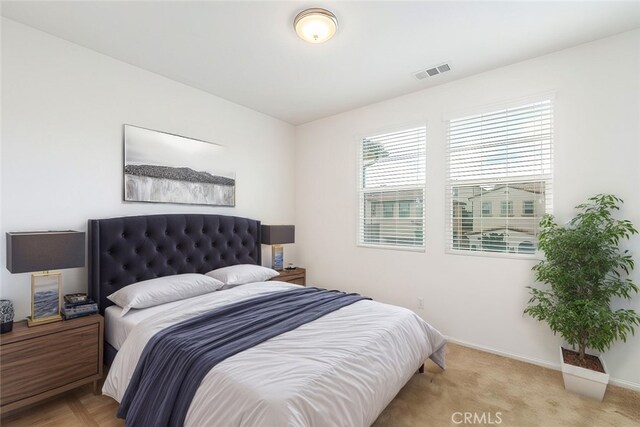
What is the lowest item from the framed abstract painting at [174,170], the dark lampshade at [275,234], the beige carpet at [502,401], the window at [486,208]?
the beige carpet at [502,401]

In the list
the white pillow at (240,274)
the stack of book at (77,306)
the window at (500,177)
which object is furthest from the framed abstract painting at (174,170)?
the window at (500,177)

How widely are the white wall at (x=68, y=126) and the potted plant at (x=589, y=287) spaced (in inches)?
131

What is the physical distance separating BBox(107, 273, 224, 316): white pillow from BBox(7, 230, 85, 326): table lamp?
375 mm

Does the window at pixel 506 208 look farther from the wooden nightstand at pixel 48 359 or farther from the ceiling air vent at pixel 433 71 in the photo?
the wooden nightstand at pixel 48 359

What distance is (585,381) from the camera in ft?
6.97

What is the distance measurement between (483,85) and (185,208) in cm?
327

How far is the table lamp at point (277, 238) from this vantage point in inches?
146

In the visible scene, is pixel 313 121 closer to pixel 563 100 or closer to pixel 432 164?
pixel 432 164

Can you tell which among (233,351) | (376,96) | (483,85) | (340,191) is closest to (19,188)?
(233,351)

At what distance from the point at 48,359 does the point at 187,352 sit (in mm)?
1146

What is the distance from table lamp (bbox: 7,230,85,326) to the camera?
1.89 m

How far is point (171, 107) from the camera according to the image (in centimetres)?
303

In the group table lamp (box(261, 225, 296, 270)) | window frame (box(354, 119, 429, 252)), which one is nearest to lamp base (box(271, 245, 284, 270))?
table lamp (box(261, 225, 296, 270))

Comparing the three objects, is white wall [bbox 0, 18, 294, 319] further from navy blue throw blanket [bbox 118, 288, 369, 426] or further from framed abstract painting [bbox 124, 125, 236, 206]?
navy blue throw blanket [bbox 118, 288, 369, 426]
